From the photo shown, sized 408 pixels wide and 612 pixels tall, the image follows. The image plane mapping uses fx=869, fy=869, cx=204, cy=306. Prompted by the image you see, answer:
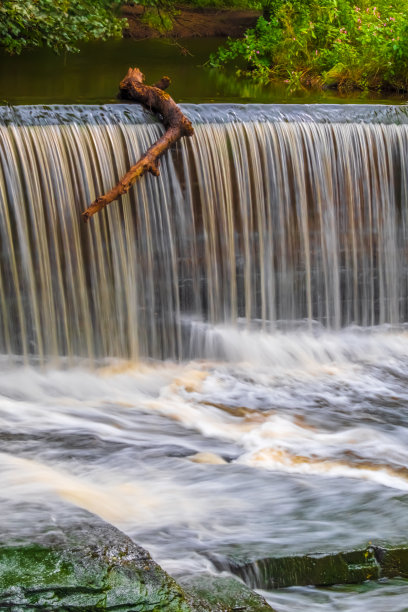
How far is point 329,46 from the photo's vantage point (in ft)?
42.5

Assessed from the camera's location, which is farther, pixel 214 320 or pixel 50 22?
pixel 50 22

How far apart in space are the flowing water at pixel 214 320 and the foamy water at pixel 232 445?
0.02 m

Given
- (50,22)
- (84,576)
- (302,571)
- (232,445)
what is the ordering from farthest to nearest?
(50,22)
(232,445)
(302,571)
(84,576)

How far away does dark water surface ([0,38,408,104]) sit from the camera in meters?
9.16

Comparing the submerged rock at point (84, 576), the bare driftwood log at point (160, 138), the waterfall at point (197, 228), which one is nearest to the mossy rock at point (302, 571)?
the submerged rock at point (84, 576)

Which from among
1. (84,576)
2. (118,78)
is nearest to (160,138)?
(84,576)

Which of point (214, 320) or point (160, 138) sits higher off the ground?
point (160, 138)

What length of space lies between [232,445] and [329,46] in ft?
29.7

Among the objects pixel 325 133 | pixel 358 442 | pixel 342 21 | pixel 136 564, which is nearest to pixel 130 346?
pixel 358 442

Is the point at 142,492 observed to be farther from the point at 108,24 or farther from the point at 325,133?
the point at 108,24

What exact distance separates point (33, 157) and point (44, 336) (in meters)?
1.33

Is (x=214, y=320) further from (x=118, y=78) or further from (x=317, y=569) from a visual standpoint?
(x=118, y=78)

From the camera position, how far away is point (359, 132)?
7.61 meters

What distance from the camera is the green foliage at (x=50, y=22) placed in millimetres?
9797
